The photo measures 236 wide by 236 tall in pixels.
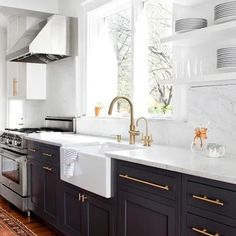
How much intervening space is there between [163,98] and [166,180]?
1.50 m

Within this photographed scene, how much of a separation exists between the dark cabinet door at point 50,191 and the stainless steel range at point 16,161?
1.69 ft

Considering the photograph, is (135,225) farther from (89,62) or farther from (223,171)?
(89,62)

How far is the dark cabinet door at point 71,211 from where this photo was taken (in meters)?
2.88

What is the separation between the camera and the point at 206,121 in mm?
2547

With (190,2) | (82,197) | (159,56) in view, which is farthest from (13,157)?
(190,2)

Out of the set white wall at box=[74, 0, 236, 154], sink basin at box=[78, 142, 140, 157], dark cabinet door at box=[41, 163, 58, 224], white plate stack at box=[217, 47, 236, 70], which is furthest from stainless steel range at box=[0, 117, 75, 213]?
white plate stack at box=[217, 47, 236, 70]

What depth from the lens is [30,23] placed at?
4.72 m

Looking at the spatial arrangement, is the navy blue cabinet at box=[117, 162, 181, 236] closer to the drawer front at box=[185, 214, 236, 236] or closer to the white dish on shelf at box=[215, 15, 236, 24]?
the drawer front at box=[185, 214, 236, 236]

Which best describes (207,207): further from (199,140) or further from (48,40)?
(48,40)

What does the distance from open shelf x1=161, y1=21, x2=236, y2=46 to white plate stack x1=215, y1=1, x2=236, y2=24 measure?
6 cm

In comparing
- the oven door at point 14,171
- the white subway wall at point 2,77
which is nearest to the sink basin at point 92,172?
the oven door at point 14,171

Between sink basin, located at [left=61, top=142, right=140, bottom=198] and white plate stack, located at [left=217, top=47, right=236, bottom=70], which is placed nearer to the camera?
white plate stack, located at [left=217, top=47, right=236, bottom=70]

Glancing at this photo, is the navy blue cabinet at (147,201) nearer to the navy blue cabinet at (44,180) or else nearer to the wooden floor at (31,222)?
the navy blue cabinet at (44,180)

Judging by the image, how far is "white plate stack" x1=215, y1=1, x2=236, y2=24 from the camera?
2080mm
